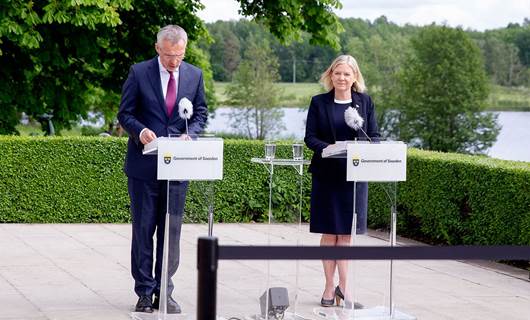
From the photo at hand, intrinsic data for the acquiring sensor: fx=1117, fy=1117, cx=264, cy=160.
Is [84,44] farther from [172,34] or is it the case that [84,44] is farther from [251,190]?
[172,34]

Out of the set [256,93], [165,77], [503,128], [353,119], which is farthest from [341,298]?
[503,128]

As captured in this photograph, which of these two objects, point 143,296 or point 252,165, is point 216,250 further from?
point 252,165

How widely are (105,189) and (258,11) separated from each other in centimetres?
925

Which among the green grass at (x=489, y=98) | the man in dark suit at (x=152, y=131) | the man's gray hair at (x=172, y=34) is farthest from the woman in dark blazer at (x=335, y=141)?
the green grass at (x=489, y=98)

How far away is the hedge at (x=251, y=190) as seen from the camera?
11984 mm

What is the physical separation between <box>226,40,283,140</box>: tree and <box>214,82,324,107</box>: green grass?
1.51 metres

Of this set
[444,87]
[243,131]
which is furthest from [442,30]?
[243,131]

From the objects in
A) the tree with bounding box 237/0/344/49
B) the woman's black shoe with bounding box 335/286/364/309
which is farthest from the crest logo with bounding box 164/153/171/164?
the tree with bounding box 237/0/344/49

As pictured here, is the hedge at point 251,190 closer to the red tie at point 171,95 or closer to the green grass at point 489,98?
the red tie at point 171,95

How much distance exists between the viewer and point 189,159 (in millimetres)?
7629

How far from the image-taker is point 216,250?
4676 mm

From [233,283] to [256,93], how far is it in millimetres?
66801

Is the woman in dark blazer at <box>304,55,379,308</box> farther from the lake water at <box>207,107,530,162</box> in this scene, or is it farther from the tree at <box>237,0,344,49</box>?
the lake water at <box>207,107,530,162</box>

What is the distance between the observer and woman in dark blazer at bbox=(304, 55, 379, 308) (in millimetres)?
8336
